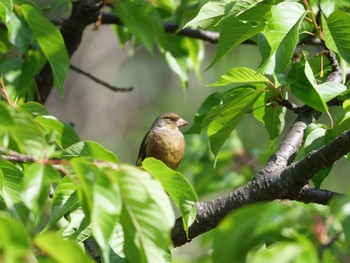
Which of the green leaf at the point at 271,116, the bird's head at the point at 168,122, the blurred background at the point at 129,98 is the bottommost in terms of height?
the blurred background at the point at 129,98

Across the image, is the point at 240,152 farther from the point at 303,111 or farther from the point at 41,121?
the point at 41,121

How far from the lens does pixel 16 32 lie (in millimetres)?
4293

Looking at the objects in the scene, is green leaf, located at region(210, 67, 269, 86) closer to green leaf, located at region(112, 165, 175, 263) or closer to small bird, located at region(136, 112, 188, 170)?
green leaf, located at region(112, 165, 175, 263)

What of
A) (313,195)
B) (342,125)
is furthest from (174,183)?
(342,125)

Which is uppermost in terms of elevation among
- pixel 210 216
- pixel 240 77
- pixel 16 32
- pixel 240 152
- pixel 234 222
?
pixel 234 222

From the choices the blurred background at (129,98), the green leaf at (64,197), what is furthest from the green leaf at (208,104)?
the blurred background at (129,98)

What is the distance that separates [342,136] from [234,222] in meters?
1.24

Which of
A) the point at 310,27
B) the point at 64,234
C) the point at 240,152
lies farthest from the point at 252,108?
the point at 240,152

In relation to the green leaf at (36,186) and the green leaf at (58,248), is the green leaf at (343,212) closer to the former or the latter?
the green leaf at (58,248)

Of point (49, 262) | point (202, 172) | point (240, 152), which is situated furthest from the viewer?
point (240, 152)

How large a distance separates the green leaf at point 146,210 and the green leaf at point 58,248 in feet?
1.22

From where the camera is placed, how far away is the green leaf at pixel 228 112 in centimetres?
355

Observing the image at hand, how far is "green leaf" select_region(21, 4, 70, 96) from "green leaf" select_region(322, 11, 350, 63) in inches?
55.1

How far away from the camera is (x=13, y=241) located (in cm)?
186
